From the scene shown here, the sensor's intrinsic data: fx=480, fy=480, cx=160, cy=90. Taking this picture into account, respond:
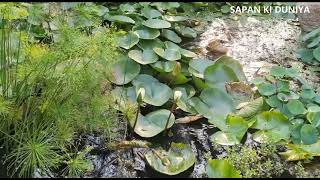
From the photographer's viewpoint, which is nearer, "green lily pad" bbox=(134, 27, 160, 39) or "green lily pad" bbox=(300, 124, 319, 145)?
"green lily pad" bbox=(300, 124, 319, 145)

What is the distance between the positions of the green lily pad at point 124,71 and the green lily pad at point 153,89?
0.10 feet

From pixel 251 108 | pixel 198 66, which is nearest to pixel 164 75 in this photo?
pixel 198 66

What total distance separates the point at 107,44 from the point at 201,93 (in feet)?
1.80

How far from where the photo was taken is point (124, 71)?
2.14 m

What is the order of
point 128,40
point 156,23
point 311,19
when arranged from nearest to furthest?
point 128,40 < point 156,23 < point 311,19

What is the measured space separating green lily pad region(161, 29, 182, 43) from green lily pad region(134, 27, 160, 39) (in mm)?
98

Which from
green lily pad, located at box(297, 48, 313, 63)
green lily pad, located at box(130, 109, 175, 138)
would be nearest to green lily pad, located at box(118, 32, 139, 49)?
green lily pad, located at box(130, 109, 175, 138)

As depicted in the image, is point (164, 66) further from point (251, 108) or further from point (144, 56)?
point (251, 108)

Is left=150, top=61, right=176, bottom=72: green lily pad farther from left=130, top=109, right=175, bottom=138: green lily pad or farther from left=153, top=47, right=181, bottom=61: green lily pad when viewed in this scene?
left=130, top=109, right=175, bottom=138: green lily pad

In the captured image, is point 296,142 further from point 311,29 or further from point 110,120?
point 311,29

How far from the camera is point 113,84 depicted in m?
2.11

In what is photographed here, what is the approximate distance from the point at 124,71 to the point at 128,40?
229mm

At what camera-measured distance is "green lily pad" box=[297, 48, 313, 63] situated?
248 centimetres

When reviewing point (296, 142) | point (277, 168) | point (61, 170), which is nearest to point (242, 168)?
point (277, 168)
